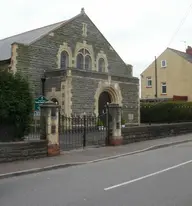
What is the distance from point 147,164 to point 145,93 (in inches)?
1535

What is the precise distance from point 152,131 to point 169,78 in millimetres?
28544

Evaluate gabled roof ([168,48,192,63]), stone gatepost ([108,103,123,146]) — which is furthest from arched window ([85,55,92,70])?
gabled roof ([168,48,192,63])

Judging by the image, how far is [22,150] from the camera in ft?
37.7

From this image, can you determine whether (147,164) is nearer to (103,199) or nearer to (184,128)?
Result: (103,199)

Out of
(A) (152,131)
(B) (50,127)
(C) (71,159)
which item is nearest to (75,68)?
(A) (152,131)

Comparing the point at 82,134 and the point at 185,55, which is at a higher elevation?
the point at 185,55

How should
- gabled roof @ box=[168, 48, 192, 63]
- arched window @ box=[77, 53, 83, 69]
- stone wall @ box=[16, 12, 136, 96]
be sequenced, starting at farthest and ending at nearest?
gabled roof @ box=[168, 48, 192, 63] < arched window @ box=[77, 53, 83, 69] < stone wall @ box=[16, 12, 136, 96]

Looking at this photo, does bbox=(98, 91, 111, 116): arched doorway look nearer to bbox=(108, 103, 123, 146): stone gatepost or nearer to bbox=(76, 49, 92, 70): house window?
bbox=(76, 49, 92, 70): house window

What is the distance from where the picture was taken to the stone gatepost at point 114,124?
16.0 m

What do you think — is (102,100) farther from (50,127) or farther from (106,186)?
(106,186)

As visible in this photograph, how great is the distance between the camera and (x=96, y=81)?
24672 millimetres

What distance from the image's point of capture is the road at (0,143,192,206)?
6.30 metres

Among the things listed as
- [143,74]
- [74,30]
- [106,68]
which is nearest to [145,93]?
[143,74]

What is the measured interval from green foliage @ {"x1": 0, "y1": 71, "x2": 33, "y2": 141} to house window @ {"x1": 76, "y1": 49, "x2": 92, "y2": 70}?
1604 cm
